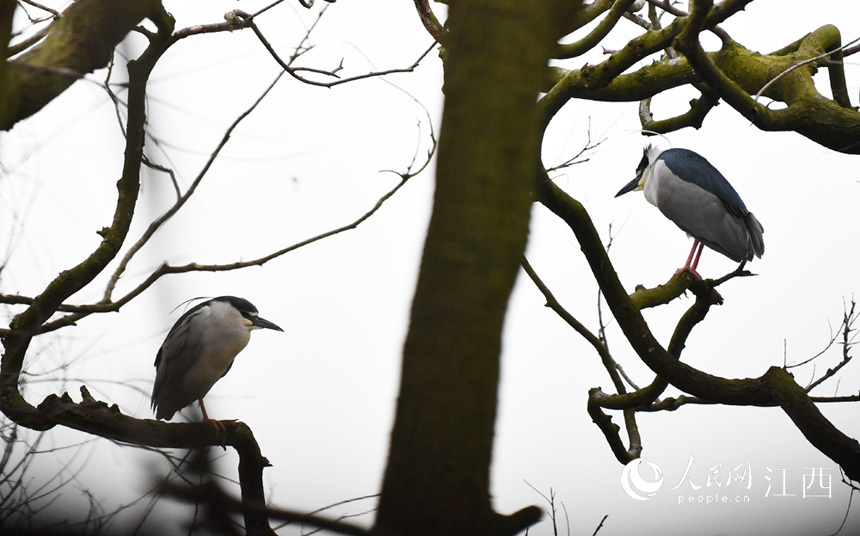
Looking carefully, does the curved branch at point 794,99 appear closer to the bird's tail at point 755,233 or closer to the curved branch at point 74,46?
the curved branch at point 74,46

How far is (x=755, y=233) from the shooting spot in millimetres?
5090

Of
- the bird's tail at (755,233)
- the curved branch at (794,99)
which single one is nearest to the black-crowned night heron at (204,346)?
the curved branch at (794,99)

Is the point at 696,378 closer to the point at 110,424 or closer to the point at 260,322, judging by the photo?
the point at 110,424

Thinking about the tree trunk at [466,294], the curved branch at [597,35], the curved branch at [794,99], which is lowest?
the tree trunk at [466,294]

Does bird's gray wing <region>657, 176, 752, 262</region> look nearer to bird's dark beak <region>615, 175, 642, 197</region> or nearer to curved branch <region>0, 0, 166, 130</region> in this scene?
bird's dark beak <region>615, 175, 642, 197</region>

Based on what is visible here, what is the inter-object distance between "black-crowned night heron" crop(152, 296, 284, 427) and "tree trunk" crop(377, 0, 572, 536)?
3154mm

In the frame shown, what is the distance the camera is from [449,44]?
3.78 ft

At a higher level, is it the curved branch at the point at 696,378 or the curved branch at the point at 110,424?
the curved branch at the point at 696,378

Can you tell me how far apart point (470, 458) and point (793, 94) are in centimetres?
273

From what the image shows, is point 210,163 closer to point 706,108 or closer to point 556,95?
point 556,95

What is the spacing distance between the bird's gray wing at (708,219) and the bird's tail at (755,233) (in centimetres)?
3

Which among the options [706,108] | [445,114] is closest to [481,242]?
[445,114]

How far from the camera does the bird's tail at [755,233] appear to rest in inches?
200

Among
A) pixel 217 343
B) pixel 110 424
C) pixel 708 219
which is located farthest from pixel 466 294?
pixel 708 219
